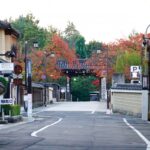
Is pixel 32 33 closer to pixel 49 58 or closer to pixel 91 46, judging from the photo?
pixel 49 58

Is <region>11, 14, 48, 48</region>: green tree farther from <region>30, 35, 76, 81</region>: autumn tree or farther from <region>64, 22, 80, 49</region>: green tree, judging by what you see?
<region>64, 22, 80, 49</region>: green tree

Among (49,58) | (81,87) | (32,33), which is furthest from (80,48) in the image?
(49,58)

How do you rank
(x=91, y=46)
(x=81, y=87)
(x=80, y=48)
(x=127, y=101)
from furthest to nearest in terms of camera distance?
(x=91, y=46) → (x=80, y=48) → (x=81, y=87) → (x=127, y=101)

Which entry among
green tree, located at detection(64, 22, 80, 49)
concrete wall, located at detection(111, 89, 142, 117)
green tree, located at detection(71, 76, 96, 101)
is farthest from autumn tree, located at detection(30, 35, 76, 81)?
green tree, located at detection(64, 22, 80, 49)

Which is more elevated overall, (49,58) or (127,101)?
(49,58)

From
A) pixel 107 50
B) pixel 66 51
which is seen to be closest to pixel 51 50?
pixel 66 51

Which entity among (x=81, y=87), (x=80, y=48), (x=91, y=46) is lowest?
(x=81, y=87)

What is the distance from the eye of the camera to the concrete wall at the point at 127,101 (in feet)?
194

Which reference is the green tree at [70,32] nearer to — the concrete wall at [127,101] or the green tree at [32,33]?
the green tree at [32,33]

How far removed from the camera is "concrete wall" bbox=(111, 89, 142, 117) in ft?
Answer: 194

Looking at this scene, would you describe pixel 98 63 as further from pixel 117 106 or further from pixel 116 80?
pixel 117 106

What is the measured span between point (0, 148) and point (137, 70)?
177ft

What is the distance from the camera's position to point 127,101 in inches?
2483

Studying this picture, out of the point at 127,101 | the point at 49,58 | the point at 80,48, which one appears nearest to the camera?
the point at 127,101
